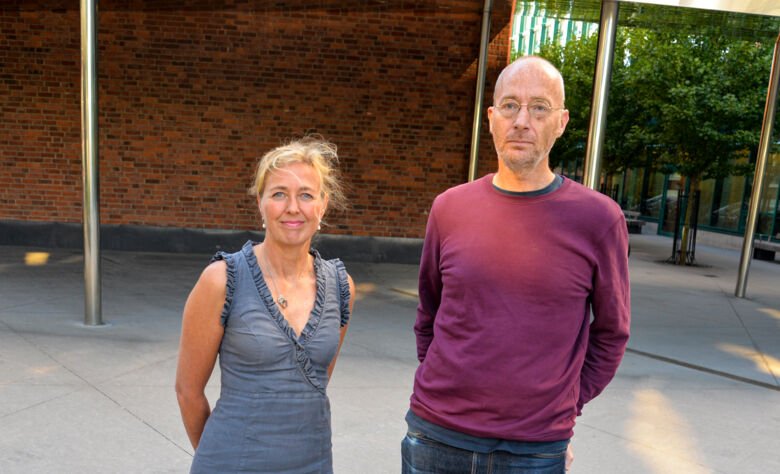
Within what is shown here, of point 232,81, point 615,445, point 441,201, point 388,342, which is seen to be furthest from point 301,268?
point 232,81

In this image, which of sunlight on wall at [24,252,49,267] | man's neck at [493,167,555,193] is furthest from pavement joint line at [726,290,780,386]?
sunlight on wall at [24,252,49,267]

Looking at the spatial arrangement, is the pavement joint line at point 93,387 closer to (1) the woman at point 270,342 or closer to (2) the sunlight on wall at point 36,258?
(1) the woman at point 270,342

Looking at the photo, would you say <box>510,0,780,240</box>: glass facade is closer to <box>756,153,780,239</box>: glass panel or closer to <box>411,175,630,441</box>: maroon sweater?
A: <box>756,153,780,239</box>: glass panel

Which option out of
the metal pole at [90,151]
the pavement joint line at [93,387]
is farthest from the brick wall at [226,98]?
the pavement joint line at [93,387]

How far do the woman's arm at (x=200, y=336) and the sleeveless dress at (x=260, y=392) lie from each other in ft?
0.09

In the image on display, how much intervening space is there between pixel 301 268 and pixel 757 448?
3.72 meters

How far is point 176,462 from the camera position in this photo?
3691mm

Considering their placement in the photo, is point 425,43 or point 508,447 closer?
point 508,447

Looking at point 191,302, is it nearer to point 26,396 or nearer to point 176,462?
point 176,462

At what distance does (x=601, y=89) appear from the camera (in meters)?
6.30

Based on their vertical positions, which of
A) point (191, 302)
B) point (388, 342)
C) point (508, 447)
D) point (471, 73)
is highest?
point (471, 73)

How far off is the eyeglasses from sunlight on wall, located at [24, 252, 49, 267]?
353 inches

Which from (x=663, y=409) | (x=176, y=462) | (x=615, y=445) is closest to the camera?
(x=176, y=462)

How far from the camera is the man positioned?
6.22 ft
